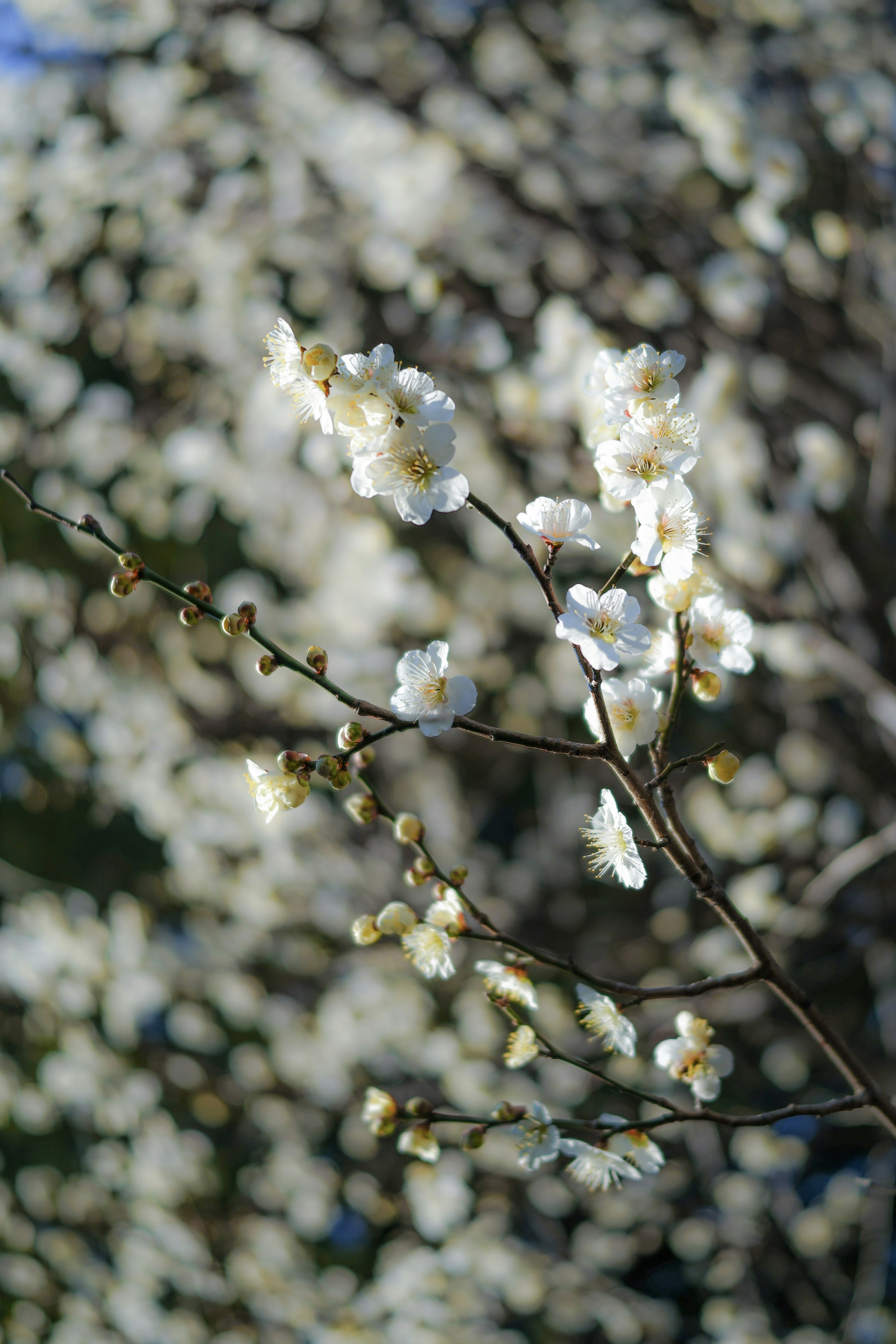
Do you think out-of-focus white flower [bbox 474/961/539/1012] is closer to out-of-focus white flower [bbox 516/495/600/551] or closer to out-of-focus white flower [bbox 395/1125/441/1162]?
out-of-focus white flower [bbox 395/1125/441/1162]

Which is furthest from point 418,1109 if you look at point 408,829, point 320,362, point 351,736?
point 320,362

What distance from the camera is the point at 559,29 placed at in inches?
106

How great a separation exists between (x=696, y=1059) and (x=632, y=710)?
1.15ft

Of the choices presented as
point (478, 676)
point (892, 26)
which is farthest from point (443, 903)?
point (892, 26)

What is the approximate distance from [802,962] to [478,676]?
1.37 m

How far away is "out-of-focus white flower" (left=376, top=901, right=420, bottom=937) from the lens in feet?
2.53

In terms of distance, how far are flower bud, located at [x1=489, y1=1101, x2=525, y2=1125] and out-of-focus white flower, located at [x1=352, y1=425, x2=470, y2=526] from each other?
483mm

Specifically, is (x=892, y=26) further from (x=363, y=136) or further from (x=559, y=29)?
(x=363, y=136)

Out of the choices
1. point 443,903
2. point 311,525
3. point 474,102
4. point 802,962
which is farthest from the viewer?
point 311,525

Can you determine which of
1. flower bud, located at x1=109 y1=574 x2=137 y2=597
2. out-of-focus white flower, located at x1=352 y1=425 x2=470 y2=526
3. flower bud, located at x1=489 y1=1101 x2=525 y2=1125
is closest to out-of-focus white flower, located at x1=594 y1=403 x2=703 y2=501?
out-of-focus white flower, located at x1=352 y1=425 x2=470 y2=526

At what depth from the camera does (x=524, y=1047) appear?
2.53 feet

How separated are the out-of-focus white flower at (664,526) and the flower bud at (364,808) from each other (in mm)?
299

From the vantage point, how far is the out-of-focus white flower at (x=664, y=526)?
0.62m

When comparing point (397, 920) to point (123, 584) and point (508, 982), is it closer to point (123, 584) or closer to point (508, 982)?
point (508, 982)
